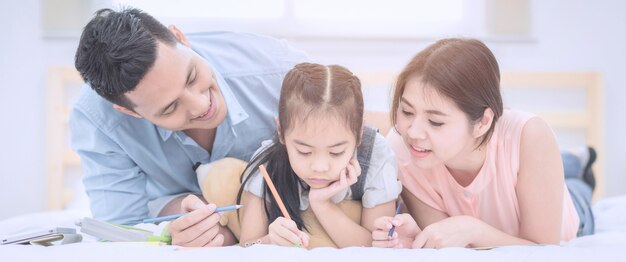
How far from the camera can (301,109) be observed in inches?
47.9

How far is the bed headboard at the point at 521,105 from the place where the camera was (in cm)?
293

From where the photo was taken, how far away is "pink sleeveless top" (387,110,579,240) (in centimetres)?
134

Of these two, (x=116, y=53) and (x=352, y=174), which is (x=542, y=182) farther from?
(x=116, y=53)

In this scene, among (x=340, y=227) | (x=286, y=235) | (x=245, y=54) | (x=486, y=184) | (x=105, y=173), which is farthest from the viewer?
(x=245, y=54)

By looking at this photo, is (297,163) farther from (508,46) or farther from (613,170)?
(613,170)

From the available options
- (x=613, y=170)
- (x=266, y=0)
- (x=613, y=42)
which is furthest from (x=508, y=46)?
(x=266, y=0)

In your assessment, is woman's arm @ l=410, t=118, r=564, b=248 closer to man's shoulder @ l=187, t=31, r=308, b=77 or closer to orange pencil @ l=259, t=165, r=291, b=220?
orange pencil @ l=259, t=165, r=291, b=220

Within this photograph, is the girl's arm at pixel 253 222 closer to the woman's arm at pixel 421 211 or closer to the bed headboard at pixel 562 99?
the woman's arm at pixel 421 211

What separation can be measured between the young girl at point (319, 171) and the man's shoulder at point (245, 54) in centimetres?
35

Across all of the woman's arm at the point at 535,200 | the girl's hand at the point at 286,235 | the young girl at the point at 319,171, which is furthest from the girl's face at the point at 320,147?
the woman's arm at the point at 535,200

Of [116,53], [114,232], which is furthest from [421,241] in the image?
[116,53]

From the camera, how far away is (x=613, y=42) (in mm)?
3098

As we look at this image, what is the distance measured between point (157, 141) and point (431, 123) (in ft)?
2.26

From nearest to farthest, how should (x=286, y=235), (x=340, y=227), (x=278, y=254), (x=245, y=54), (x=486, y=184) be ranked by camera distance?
(x=278, y=254) → (x=286, y=235) → (x=340, y=227) → (x=486, y=184) → (x=245, y=54)
